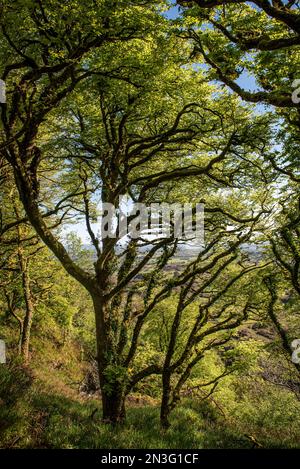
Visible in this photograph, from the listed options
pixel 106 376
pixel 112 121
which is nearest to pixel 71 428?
pixel 106 376

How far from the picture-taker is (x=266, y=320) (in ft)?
60.8

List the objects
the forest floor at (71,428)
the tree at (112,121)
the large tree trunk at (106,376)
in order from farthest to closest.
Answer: the large tree trunk at (106,376) → the tree at (112,121) → the forest floor at (71,428)

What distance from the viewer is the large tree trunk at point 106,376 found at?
10078mm

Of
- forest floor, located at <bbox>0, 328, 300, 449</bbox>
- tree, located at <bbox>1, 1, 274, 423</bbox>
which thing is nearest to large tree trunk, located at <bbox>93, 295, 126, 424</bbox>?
tree, located at <bbox>1, 1, 274, 423</bbox>

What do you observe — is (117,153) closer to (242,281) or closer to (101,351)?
(101,351)

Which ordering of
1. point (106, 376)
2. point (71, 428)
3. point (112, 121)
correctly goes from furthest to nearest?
point (112, 121)
point (106, 376)
point (71, 428)

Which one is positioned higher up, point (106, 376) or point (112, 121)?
point (112, 121)

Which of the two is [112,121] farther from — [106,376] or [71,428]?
[71,428]

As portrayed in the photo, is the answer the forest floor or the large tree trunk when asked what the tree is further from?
the forest floor

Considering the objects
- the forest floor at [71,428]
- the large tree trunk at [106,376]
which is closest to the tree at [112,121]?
the large tree trunk at [106,376]

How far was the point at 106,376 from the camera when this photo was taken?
9.79 meters

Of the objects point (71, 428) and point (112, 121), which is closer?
point (71, 428)

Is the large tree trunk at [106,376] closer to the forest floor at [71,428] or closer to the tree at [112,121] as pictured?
the tree at [112,121]
